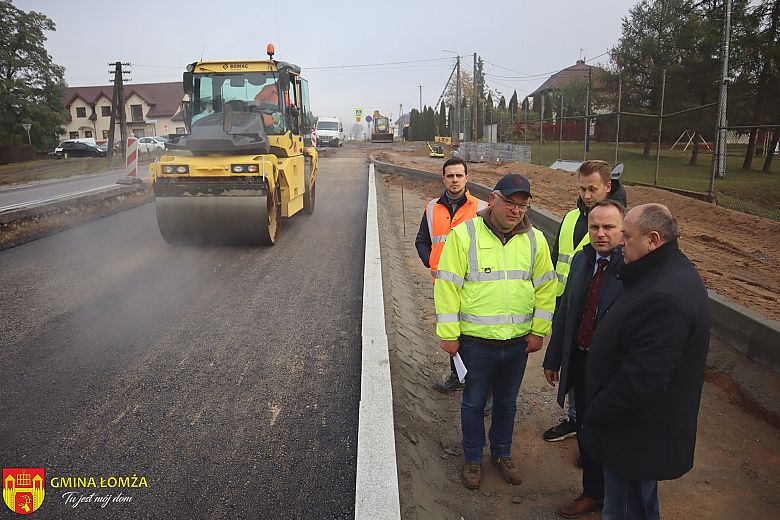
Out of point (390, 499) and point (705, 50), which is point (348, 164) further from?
point (390, 499)

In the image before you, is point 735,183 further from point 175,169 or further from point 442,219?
point 175,169

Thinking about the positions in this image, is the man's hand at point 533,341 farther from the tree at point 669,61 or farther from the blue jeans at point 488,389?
the tree at point 669,61

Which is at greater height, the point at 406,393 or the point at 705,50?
the point at 705,50

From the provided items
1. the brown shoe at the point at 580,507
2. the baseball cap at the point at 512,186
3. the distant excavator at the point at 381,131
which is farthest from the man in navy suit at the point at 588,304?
the distant excavator at the point at 381,131

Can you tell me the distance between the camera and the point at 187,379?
446 centimetres

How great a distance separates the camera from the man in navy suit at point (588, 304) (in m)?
3.10

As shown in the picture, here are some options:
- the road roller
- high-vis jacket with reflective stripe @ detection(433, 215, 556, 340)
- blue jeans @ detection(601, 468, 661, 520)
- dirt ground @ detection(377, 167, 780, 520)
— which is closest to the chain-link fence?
dirt ground @ detection(377, 167, 780, 520)

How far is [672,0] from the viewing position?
32.0 metres

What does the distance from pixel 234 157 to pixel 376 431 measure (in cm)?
650

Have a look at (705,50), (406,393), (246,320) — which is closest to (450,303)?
(406,393)

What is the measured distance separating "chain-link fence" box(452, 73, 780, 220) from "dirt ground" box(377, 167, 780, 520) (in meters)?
8.13

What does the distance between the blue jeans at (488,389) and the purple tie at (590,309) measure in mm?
350

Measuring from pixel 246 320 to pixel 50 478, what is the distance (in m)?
2.72

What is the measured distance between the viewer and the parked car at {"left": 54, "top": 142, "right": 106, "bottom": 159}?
39.4 metres
